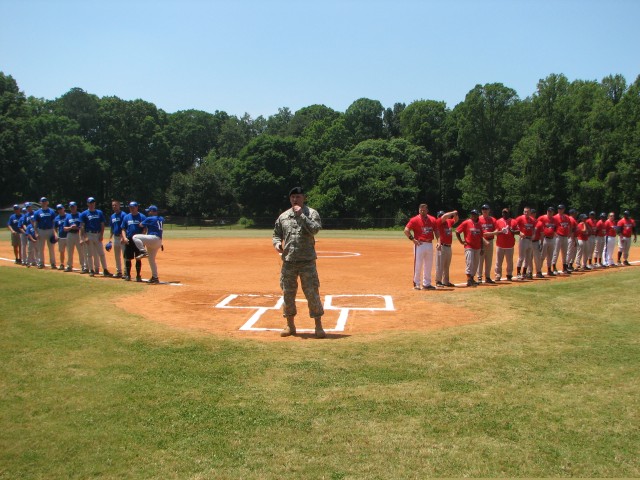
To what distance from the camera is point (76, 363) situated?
6.81m

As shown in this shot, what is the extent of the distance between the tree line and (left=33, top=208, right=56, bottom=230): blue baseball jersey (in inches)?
1678

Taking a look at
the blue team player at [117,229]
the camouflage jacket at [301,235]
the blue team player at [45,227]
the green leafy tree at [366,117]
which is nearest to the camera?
the camouflage jacket at [301,235]

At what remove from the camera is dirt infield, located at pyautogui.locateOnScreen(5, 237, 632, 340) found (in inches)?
376

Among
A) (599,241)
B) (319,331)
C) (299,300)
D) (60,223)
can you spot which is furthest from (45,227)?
(599,241)

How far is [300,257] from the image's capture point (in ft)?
28.1

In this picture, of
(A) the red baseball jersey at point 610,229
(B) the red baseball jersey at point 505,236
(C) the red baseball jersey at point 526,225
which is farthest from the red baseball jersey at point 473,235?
(A) the red baseball jersey at point 610,229

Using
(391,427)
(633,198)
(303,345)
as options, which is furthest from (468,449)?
(633,198)

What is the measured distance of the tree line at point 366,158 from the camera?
5534 centimetres

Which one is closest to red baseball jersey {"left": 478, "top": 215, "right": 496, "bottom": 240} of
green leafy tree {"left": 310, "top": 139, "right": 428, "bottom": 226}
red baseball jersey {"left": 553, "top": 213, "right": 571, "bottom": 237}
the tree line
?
red baseball jersey {"left": 553, "top": 213, "right": 571, "bottom": 237}

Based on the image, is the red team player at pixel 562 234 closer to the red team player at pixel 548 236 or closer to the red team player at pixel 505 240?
the red team player at pixel 548 236

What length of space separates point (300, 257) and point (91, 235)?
9994 millimetres

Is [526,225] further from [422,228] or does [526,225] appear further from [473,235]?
[422,228]

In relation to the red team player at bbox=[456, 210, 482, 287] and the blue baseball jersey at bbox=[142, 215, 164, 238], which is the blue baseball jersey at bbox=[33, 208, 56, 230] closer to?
the blue baseball jersey at bbox=[142, 215, 164, 238]

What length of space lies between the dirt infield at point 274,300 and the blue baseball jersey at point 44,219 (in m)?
3.38
